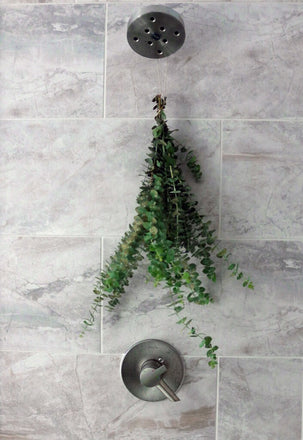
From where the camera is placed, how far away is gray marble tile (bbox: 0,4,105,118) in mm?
1134

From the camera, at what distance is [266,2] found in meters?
1.12

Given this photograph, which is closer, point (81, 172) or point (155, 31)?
point (155, 31)

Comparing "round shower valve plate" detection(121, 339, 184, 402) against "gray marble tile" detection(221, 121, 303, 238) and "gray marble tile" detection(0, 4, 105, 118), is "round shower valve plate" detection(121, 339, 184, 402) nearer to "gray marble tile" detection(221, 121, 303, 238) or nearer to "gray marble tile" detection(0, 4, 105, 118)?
"gray marble tile" detection(221, 121, 303, 238)

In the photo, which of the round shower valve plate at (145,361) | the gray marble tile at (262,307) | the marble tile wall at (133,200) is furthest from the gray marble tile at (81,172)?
the round shower valve plate at (145,361)

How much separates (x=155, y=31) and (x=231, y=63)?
241 mm

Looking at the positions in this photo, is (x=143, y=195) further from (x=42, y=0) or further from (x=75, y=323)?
(x=42, y=0)

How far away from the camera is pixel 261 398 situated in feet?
3.74

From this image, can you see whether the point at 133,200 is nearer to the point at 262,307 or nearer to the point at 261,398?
the point at 262,307

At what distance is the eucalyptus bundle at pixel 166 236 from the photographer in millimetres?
1021

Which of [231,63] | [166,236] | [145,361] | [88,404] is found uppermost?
[231,63]

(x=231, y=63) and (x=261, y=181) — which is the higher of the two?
(x=231, y=63)

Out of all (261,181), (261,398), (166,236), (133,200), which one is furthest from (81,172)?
(261,398)

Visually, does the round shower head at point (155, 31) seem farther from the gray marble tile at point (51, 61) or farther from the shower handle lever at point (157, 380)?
the shower handle lever at point (157, 380)

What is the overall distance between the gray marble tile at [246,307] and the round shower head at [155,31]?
0.48 meters
